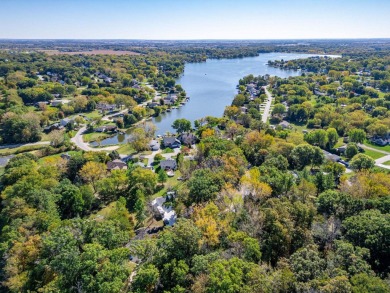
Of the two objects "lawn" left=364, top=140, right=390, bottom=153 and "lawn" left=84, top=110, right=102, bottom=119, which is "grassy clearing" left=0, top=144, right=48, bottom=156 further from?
"lawn" left=364, top=140, right=390, bottom=153

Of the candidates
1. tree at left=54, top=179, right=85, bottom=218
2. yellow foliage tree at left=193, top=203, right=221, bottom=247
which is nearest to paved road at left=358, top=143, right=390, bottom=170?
yellow foliage tree at left=193, top=203, right=221, bottom=247

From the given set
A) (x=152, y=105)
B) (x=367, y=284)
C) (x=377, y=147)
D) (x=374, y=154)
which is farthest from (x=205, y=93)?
(x=367, y=284)

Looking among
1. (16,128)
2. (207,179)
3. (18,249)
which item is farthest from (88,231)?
(16,128)

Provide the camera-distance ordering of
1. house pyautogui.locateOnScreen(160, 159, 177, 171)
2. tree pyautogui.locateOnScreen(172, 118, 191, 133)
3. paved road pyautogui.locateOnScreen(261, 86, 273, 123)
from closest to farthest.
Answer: house pyautogui.locateOnScreen(160, 159, 177, 171) → tree pyautogui.locateOnScreen(172, 118, 191, 133) → paved road pyautogui.locateOnScreen(261, 86, 273, 123)

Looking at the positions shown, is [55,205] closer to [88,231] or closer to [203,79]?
[88,231]

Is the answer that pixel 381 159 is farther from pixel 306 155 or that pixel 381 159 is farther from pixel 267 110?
pixel 267 110

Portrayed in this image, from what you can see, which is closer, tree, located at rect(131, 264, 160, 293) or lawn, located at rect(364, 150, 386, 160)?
tree, located at rect(131, 264, 160, 293)

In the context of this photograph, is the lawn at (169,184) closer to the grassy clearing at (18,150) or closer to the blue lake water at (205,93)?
the blue lake water at (205,93)
